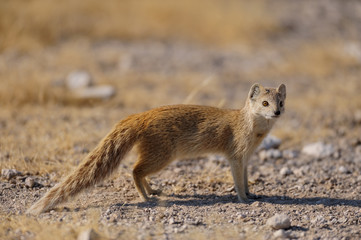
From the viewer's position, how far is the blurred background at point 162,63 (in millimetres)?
6676

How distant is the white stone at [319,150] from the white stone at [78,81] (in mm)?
3661

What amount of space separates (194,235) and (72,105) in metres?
4.19

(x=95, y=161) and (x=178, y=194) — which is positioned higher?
(x=95, y=161)

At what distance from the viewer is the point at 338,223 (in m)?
3.98

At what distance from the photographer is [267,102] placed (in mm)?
4500

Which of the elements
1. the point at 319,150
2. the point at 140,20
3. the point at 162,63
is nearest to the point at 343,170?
the point at 319,150

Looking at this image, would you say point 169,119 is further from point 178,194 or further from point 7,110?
point 7,110

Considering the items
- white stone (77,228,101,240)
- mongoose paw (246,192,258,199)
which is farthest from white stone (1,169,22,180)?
mongoose paw (246,192,258,199)

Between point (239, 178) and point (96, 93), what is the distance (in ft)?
11.9

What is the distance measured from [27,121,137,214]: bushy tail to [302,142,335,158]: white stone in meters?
2.67

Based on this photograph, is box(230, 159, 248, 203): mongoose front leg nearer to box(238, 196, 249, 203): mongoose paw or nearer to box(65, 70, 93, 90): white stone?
box(238, 196, 249, 203): mongoose paw

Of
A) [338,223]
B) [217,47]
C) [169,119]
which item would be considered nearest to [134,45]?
[217,47]

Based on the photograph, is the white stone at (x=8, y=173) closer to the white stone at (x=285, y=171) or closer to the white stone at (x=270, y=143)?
the white stone at (x=285, y=171)

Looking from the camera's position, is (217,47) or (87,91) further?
(217,47)
